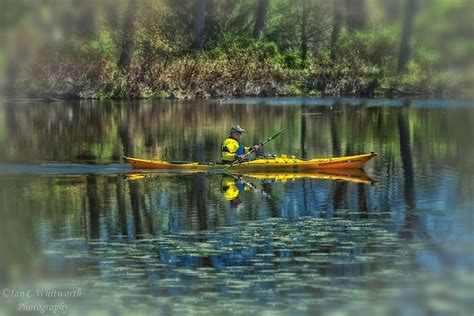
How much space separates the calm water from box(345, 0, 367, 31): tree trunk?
33597mm

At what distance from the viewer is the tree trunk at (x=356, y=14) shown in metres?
70.4

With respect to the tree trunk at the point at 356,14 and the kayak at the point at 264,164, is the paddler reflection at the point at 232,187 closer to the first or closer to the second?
the kayak at the point at 264,164

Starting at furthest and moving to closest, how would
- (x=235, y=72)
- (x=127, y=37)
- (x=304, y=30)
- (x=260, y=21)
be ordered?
(x=304, y=30) → (x=260, y=21) → (x=235, y=72) → (x=127, y=37)

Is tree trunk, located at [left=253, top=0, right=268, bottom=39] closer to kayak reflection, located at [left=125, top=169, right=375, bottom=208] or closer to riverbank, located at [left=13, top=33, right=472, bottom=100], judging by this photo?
riverbank, located at [left=13, top=33, right=472, bottom=100]

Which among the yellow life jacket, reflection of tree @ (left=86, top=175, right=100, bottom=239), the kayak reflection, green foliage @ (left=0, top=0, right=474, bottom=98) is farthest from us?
green foliage @ (left=0, top=0, right=474, bottom=98)

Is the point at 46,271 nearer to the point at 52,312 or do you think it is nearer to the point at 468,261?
the point at 52,312

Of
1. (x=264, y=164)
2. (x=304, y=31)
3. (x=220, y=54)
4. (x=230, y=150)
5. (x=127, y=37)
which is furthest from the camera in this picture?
(x=304, y=31)

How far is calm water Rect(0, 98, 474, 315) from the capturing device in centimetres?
1421

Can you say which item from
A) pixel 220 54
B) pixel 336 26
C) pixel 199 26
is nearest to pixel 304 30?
pixel 336 26

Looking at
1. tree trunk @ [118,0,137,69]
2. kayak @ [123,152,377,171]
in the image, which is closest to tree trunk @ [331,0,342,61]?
tree trunk @ [118,0,137,69]

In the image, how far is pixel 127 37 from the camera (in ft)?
210

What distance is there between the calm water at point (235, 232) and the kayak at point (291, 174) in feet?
0.45

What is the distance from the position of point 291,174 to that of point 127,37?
3843cm

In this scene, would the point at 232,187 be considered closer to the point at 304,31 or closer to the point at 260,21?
the point at 260,21
